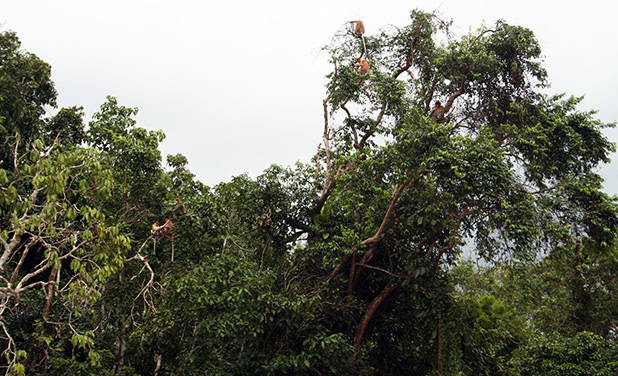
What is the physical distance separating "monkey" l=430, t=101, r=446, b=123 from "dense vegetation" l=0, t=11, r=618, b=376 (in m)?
0.03

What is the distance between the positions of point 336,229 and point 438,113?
272cm

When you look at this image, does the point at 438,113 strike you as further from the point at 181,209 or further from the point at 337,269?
the point at 181,209

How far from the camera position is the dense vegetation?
5828 millimetres

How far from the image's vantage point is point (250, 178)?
8.66 m

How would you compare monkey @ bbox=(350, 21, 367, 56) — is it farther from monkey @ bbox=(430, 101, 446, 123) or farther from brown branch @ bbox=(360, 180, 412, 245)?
brown branch @ bbox=(360, 180, 412, 245)

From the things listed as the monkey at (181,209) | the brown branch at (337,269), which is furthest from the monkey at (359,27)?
the monkey at (181,209)

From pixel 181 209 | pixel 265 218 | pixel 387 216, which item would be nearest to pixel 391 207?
pixel 387 216

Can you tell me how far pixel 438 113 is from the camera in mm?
8141

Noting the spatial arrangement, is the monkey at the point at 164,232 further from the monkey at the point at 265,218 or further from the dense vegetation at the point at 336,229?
the monkey at the point at 265,218

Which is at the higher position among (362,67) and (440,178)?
(362,67)

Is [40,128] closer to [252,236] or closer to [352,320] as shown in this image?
[252,236]

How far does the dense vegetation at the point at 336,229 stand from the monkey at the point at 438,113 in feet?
0.09

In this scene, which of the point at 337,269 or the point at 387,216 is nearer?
the point at 387,216

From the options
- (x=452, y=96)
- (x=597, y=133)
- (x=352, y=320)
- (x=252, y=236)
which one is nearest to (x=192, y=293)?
(x=252, y=236)
